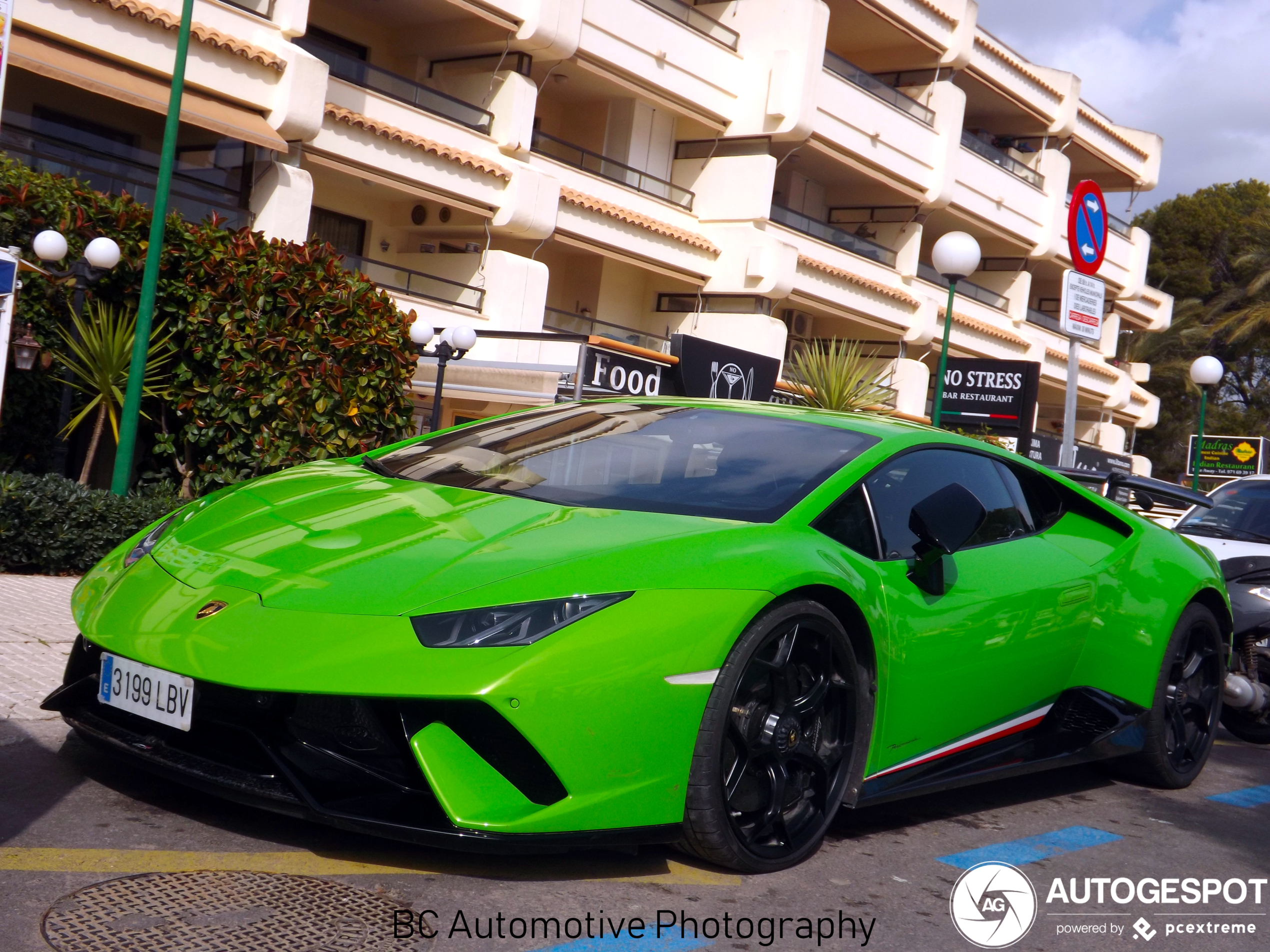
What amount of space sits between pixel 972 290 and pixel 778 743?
31.6m

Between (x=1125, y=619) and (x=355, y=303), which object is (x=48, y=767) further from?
(x=355, y=303)

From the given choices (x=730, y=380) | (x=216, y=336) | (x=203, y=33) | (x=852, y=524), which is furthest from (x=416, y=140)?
(x=852, y=524)

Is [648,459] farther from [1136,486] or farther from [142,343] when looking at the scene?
[142,343]

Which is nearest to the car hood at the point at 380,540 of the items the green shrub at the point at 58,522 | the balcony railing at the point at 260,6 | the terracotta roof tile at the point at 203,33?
the green shrub at the point at 58,522

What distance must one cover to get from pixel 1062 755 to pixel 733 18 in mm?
22771

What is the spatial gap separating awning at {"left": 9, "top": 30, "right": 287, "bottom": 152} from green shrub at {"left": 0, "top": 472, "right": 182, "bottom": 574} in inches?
235

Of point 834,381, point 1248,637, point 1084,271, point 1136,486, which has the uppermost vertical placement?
point 1084,271

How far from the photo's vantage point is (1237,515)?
810cm

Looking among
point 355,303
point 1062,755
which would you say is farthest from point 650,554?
point 355,303

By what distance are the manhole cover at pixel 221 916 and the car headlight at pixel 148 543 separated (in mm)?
1091

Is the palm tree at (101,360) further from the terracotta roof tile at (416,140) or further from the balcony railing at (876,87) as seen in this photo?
the balcony railing at (876,87)

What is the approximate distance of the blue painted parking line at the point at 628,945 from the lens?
2.82m

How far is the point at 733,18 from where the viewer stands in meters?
25.1

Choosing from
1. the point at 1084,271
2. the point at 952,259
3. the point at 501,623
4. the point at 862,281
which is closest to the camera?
the point at 501,623
